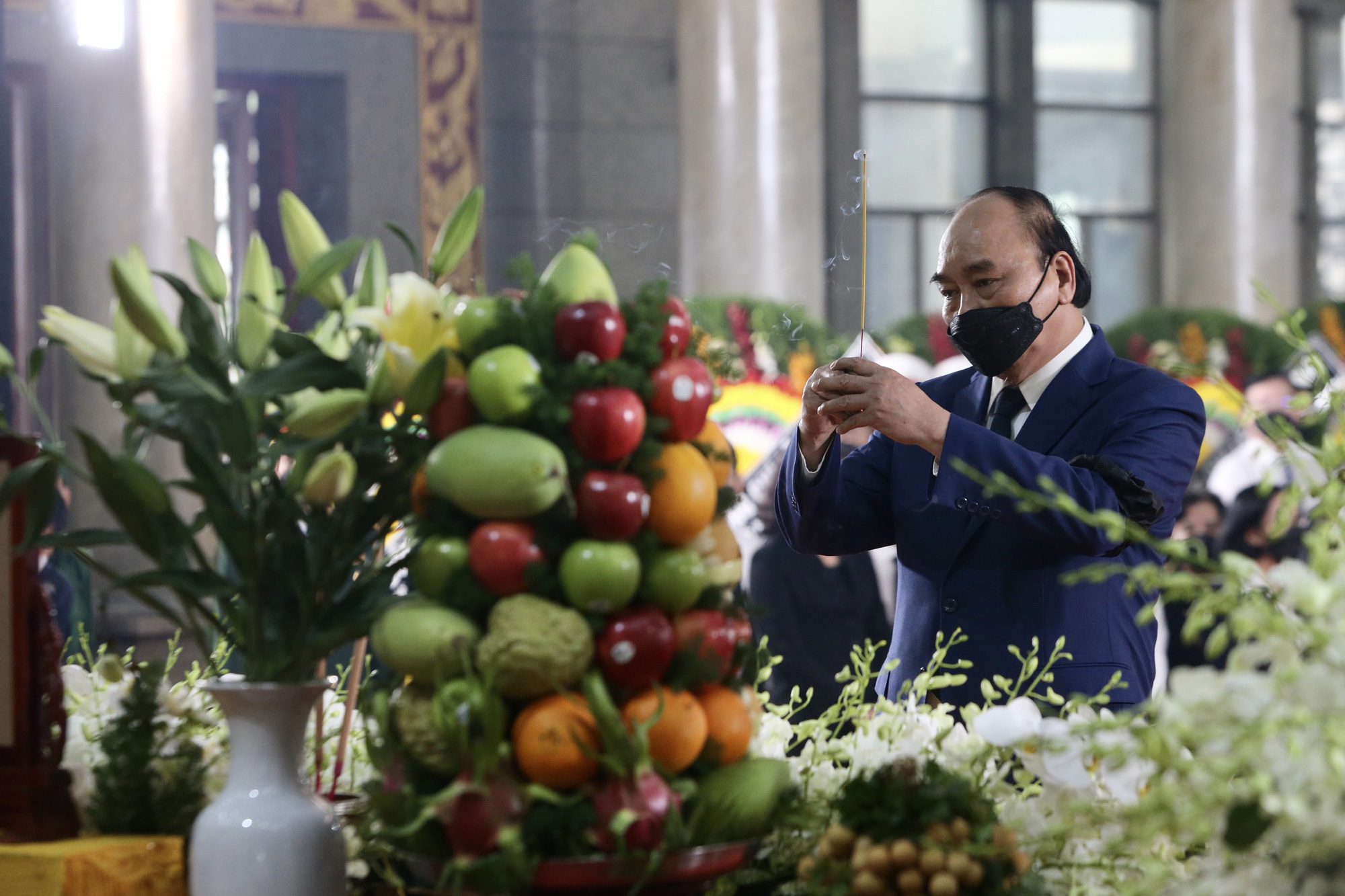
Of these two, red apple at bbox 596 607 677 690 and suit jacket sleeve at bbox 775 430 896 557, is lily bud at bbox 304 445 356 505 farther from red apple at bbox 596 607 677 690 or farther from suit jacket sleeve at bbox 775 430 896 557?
suit jacket sleeve at bbox 775 430 896 557

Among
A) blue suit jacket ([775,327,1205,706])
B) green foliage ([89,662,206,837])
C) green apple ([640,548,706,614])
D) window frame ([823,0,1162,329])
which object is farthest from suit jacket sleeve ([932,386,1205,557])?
window frame ([823,0,1162,329])

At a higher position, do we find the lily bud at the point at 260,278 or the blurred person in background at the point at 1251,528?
the lily bud at the point at 260,278

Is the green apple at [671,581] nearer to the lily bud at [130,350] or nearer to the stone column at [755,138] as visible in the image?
the lily bud at [130,350]

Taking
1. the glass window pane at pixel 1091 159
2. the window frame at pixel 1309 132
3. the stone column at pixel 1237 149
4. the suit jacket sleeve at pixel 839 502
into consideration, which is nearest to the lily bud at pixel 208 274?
the suit jacket sleeve at pixel 839 502

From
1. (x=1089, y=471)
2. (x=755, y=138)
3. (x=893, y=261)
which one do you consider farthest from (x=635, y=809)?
(x=893, y=261)

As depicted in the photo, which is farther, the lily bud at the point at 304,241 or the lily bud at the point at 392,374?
the lily bud at the point at 304,241

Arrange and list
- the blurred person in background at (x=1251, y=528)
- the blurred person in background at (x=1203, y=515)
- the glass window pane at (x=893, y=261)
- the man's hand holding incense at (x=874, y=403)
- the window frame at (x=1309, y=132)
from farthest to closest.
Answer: the window frame at (x=1309, y=132), the glass window pane at (x=893, y=261), the blurred person in background at (x=1203, y=515), the blurred person in background at (x=1251, y=528), the man's hand holding incense at (x=874, y=403)

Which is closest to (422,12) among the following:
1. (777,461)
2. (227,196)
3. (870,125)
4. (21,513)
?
(227,196)

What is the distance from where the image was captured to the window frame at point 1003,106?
323 inches

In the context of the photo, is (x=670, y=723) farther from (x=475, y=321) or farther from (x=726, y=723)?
(x=475, y=321)

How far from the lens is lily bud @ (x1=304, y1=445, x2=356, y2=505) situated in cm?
104

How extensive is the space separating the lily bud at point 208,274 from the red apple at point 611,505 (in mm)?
359

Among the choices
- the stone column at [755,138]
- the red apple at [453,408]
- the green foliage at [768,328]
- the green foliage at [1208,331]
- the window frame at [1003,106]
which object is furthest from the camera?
the window frame at [1003,106]

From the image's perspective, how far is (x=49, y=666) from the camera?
1.12m
